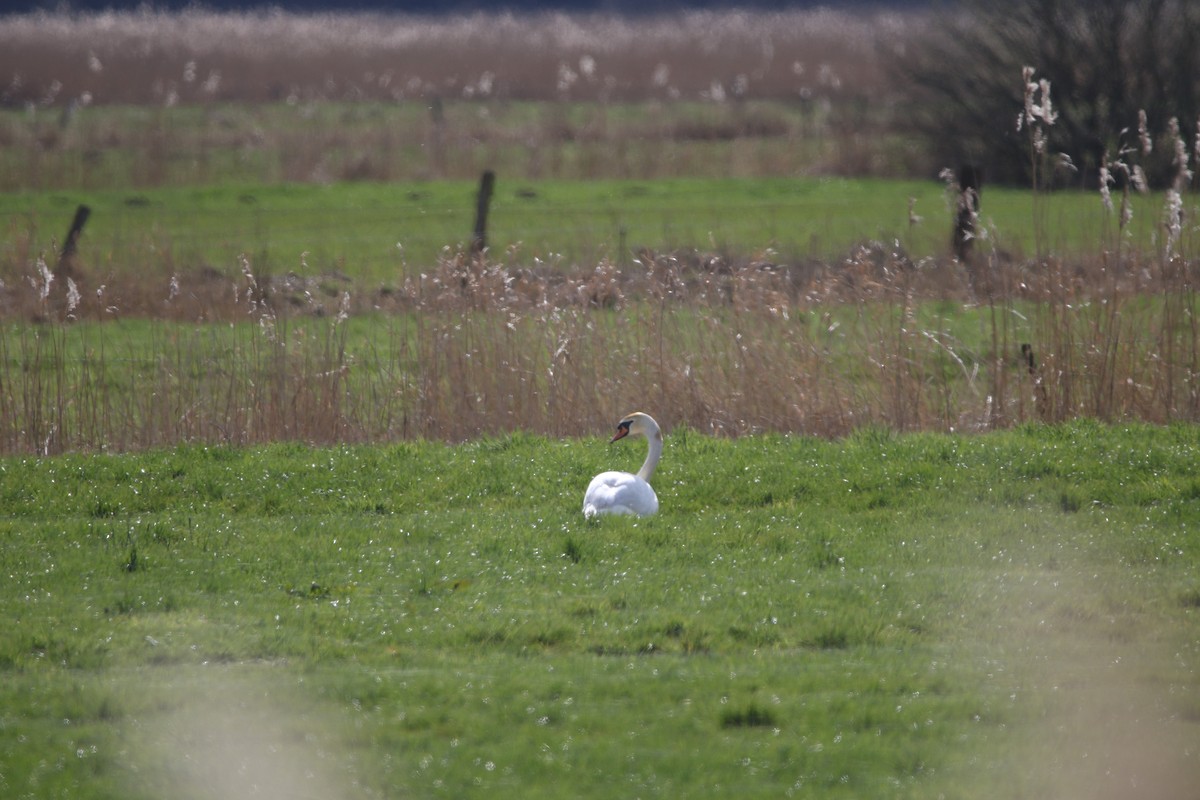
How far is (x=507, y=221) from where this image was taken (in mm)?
24359

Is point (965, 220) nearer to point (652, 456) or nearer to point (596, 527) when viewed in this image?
point (652, 456)

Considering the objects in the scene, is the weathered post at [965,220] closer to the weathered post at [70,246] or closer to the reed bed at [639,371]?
the reed bed at [639,371]

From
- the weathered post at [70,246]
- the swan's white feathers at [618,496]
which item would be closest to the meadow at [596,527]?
the swan's white feathers at [618,496]

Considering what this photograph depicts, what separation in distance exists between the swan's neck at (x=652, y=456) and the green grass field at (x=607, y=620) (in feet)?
1.06

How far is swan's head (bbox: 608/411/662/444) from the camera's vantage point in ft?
31.8

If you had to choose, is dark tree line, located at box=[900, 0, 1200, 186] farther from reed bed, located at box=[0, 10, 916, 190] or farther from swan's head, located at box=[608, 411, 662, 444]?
swan's head, located at box=[608, 411, 662, 444]

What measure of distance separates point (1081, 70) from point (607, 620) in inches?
930

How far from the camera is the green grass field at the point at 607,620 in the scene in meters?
5.71

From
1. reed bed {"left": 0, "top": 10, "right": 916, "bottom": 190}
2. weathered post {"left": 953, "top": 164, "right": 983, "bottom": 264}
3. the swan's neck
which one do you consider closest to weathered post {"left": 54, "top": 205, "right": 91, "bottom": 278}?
reed bed {"left": 0, "top": 10, "right": 916, "bottom": 190}

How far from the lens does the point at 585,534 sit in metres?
8.82

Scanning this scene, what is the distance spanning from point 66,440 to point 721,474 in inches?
222

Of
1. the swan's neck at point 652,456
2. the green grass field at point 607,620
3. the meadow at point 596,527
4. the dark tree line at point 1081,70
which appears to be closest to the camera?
the green grass field at point 607,620

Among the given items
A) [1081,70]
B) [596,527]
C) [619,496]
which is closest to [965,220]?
[619,496]

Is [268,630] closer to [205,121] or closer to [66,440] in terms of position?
[66,440]
